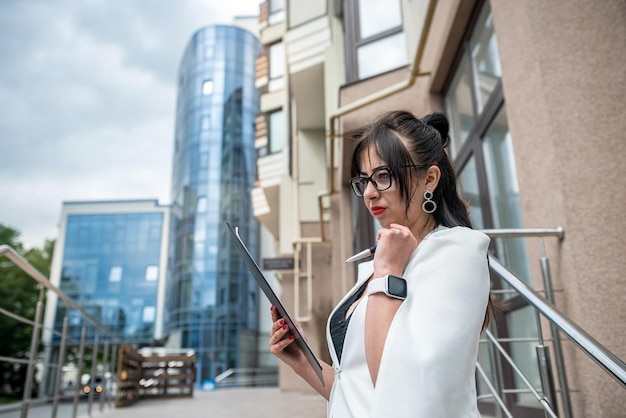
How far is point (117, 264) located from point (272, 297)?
109 ft

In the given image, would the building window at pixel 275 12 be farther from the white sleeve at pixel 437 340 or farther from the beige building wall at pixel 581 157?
the white sleeve at pixel 437 340

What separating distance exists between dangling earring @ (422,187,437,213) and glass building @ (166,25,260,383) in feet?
84.3

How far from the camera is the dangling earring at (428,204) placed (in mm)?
1036

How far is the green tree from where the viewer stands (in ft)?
76.5

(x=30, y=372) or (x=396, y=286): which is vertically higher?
(x=396, y=286)

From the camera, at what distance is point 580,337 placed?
1.20 metres

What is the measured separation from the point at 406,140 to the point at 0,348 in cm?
2771

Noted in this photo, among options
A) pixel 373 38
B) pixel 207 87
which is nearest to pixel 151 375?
pixel 373 38

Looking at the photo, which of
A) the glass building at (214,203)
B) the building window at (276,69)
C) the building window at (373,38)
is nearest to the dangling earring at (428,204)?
the building window at (373,38)

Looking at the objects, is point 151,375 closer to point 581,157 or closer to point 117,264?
point 581,157

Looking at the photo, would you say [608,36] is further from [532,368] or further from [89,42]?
[89,42]

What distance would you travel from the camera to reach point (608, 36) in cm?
199

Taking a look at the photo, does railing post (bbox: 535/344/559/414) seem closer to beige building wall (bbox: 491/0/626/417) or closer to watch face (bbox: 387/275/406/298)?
beige building wall (bbox: 491/0/626/417)

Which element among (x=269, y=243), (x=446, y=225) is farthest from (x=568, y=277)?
(x=269, y=243)
